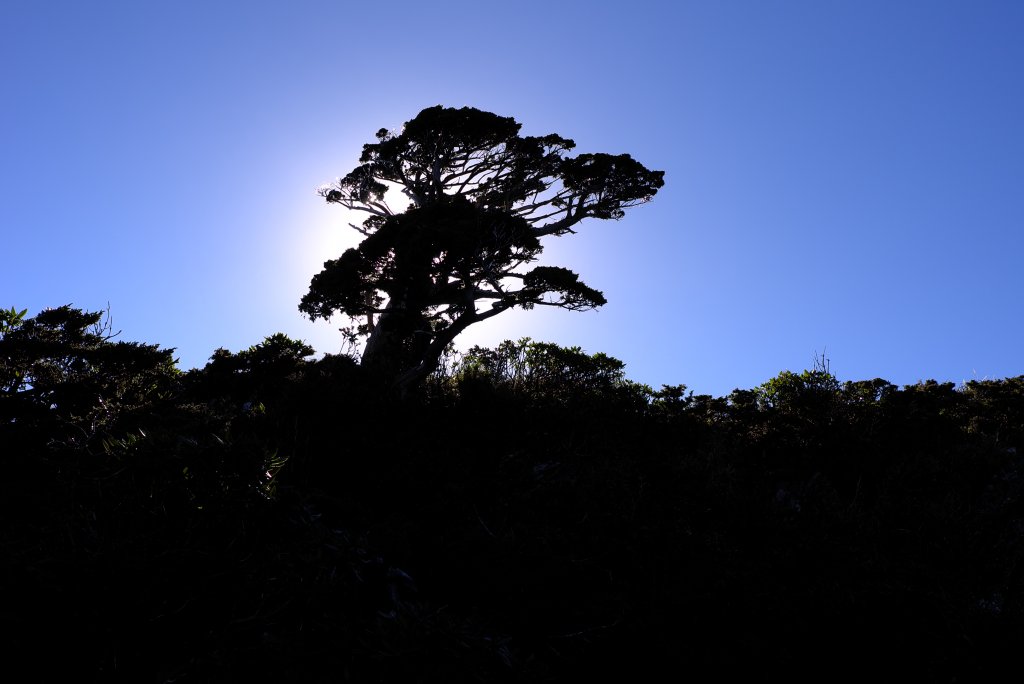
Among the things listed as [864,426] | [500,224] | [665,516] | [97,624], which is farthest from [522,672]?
[500,224]

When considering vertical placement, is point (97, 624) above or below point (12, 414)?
below

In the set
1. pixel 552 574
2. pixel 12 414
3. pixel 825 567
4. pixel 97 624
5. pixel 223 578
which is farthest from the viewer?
pixel 12 414

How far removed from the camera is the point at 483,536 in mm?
5312

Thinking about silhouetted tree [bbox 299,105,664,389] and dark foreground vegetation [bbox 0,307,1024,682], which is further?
silhouetted tree [bbox 299,105,664,389]

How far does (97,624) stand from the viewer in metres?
3.02

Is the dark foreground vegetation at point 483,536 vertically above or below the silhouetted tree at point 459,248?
below

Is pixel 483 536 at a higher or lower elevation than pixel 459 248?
lower

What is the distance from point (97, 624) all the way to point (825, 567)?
587cm

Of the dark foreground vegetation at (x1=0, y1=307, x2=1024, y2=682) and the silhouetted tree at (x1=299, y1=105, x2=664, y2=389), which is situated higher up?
the silhouetted tree at (x1=299, y1=105, x2=664, y2=389)

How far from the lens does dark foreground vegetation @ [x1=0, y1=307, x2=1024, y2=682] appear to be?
3.27 meters

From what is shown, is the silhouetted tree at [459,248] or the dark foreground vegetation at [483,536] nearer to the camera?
the dark foreground vegetation at [483,536]

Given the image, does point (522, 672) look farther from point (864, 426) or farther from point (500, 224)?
point (500, 224)

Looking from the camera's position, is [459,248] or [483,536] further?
[459,248]

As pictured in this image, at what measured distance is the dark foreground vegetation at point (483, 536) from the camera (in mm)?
3270
